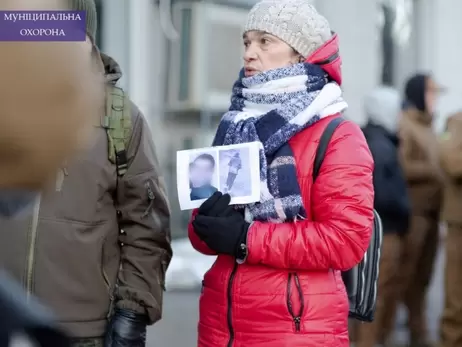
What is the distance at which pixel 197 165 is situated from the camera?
3.09 meters

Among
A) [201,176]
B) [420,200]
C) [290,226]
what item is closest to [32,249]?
[201,176]

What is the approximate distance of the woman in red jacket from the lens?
298 cm

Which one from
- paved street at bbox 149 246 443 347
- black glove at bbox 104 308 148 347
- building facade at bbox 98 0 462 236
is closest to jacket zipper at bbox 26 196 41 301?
black glove at bbox 104 308 148 347

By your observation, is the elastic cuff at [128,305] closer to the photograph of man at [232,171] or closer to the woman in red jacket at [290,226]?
the woman in red jacket at [290,226]

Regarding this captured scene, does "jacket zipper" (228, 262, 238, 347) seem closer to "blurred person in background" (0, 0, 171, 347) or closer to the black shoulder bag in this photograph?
"blurred person in background" (0, 0, 171, 347)

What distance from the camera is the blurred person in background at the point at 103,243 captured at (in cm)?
293

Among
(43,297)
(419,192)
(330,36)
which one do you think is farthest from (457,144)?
(43,297)

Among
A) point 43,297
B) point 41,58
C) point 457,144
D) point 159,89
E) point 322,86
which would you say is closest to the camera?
point 41,58

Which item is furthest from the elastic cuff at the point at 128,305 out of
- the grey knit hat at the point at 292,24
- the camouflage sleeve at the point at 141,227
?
the grey knit hat at the point at 292,24

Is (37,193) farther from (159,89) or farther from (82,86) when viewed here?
(159,89)

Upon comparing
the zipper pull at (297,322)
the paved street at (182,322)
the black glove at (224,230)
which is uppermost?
the black glove at (224,230)

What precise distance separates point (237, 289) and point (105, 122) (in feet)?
2.16

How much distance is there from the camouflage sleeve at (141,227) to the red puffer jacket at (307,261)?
0.75 feet

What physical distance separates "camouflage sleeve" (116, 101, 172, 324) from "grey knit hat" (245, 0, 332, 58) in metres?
0.51
